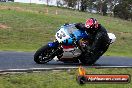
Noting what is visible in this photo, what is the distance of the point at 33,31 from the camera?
44969mm

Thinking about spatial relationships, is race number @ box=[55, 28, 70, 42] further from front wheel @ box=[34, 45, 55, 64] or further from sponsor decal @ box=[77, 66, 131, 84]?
sponsor decal @ box=[77, 66, 131, 84]

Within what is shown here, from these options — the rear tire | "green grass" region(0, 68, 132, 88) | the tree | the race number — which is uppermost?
the race number

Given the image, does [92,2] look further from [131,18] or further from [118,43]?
[118,43]

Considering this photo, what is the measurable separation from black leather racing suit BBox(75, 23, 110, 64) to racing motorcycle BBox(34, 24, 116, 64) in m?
0.13

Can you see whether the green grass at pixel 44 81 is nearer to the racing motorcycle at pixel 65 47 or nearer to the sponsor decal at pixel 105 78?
the sponsor decal at pixel 105 78

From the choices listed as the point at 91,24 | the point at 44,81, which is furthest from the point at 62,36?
the point at 44,81

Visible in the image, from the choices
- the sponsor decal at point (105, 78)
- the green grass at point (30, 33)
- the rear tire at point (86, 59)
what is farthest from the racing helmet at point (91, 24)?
the green grass at point (30, 33)

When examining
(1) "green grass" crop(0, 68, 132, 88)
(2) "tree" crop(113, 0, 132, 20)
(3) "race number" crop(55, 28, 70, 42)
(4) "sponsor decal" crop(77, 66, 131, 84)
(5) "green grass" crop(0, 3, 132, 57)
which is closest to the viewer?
(4) "sponsor decal" crop(77, 66, 131, 84)

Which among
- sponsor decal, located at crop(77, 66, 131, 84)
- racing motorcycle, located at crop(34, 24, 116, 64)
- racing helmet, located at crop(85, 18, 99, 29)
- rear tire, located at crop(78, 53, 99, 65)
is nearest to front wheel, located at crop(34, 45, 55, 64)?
racing motorcycle, located at crop(34, 24, 116, 64)

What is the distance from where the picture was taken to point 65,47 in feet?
46.7

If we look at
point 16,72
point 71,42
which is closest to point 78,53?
point 71,42

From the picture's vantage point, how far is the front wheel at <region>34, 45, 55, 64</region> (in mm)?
13953

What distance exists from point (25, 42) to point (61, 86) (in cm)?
2833

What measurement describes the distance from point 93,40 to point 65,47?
0.94 m
